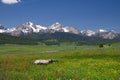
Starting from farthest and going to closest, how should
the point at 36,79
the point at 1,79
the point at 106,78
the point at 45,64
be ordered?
the point at 45,64, the point at 106,78, the point at 36,79, the point at 1,79

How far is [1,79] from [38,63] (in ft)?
63.6

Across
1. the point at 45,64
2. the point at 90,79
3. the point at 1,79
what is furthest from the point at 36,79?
the point at 45,64

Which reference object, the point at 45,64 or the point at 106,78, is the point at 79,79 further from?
the point at 45,64

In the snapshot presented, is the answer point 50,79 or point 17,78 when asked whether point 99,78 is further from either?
point 17,78

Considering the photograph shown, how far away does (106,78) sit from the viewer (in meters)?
22.9

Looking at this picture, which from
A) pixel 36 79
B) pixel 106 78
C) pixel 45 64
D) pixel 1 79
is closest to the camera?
pixel 1 79

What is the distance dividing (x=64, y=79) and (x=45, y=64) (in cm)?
1767

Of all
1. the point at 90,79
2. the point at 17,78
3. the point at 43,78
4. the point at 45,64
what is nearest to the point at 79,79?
the point at 90,79

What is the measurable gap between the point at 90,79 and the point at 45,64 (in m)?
17.2

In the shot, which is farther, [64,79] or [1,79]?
[64,79]

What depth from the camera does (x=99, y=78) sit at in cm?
2306

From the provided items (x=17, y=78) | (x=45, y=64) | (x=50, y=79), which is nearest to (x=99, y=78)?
(x=50, y=79)

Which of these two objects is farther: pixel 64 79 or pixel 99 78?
pixel 99 78

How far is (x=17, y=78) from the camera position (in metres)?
22.6
